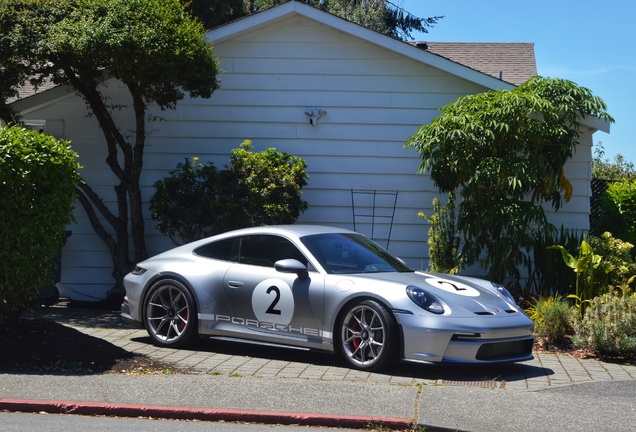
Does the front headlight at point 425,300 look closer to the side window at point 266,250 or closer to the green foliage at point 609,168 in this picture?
the side window at point 266,250

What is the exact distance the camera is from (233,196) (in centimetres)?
1106

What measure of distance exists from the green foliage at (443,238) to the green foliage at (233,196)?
1981mm

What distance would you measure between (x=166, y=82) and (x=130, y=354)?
169 inches

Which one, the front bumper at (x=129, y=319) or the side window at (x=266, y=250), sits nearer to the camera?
the side window at (x=266, y=250)

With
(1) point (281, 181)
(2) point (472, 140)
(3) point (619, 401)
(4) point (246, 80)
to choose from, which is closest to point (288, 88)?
(4) point (246, 80)

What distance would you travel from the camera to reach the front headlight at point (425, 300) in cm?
692

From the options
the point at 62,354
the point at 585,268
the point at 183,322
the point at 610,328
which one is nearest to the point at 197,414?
the point at 62,354

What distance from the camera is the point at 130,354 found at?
7.68 meters

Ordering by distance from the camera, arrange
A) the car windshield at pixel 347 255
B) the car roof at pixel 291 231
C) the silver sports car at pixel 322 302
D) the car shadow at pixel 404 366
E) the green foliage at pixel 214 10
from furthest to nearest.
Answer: the green foliage at pixel 214 10, the car roof at pixel 291 231, the car windshield at pixel 347 255, the car shadow at pixel 404 366, the silver sports car at pixel 322 302

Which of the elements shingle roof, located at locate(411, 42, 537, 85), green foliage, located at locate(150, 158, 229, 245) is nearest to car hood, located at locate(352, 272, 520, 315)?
green foliage, located at locate(150, 158, 229, 245)

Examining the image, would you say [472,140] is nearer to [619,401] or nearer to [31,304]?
[619,401]

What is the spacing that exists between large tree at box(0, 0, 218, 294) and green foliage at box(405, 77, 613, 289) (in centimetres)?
345

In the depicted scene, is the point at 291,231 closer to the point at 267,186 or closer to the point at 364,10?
the point at 267,186

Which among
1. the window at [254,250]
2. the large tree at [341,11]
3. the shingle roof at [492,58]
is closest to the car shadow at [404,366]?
the window at [254,250]
